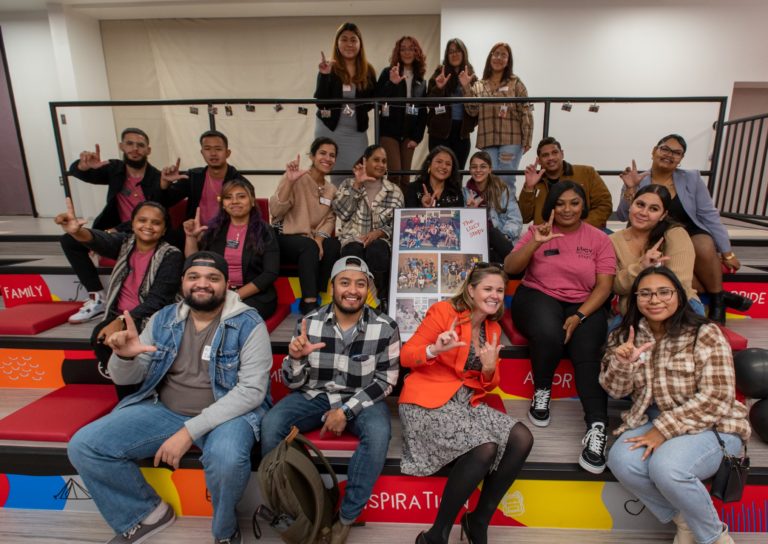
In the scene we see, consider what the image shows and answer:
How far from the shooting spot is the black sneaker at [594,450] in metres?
1.75

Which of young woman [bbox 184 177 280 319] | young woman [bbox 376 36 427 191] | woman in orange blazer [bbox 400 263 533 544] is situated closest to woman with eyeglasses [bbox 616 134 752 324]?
woman in orange blazer [bbox 400 263 533 544]

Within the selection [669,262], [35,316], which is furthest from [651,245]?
[35,316]

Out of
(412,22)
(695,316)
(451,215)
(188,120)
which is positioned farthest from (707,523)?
(188,120)

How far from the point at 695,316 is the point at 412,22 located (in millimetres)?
5514

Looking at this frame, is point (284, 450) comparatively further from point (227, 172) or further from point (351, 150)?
point (351, 150)

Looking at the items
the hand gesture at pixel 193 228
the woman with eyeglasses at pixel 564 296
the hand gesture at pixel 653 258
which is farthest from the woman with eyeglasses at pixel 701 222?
the hand gesture at pixel 193 228

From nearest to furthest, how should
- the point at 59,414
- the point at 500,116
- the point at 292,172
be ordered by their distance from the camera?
1. the point at 59,414
2. the point at 292,172
3. the point at 500,116

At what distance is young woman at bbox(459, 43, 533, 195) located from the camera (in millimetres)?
3564

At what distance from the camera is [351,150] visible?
3.69 metres

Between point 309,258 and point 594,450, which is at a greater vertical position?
point 309,258

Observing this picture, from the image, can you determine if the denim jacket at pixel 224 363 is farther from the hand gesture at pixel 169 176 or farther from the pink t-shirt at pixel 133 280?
the hand gesture at pixel 169 176

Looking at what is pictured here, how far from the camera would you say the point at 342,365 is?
190 centimetres

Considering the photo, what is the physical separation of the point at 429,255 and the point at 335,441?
1.25m

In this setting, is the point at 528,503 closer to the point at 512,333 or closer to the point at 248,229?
the point at 512,333
